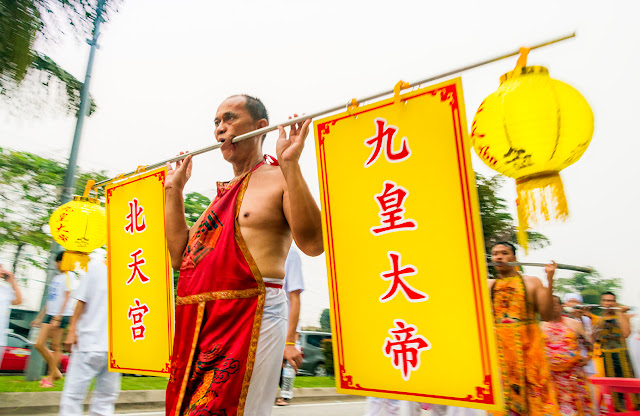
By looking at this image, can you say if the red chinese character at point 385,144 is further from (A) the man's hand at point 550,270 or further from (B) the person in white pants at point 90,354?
(B) the person in white pants at point 90,354

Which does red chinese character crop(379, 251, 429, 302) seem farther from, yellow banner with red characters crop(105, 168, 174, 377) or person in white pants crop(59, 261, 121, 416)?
person in white pants crop(59, 261, 121, 416)

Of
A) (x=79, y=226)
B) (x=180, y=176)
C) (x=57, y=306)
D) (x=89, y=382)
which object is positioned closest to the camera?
(x=180, y=176)

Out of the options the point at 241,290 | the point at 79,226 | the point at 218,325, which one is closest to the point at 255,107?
the point at 241,290

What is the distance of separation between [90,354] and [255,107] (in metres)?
2.54

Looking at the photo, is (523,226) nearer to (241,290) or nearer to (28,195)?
(241,290)

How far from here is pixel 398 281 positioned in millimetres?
1918

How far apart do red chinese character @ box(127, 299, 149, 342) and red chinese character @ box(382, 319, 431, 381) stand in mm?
1801

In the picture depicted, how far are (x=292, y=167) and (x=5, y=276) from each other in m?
4.28

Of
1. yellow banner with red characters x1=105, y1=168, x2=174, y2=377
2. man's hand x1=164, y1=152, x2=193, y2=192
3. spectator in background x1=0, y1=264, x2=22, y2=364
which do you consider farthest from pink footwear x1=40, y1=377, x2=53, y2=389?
man's hand x1=164, y1=152, x2=193, y2=192

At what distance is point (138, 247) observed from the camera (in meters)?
3.33

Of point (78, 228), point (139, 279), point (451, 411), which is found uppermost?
point (78, 228)

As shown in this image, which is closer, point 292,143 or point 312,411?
point 292,143

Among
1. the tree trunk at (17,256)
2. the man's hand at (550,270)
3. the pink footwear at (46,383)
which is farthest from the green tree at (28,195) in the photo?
the man's hand at (550,270)

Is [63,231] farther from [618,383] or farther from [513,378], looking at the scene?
[618,383]
